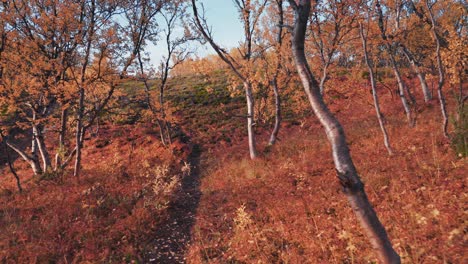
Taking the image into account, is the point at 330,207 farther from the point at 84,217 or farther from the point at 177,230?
the point at 84,217

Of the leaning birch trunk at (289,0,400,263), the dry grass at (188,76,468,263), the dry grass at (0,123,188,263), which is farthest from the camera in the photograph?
the dry grass at (0,123,188,263)

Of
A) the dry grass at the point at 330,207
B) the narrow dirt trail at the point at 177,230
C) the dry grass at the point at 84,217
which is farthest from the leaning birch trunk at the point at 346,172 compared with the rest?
the dry grass at the point at 84,217

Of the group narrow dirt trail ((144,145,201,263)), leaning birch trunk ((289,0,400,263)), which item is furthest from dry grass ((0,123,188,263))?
leaning birch trunk ((289,0,400,263))

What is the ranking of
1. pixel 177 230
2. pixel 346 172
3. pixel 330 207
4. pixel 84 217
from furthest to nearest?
pixel 84 217, pixel 177 230, pixel 330 207, pixel 346 172

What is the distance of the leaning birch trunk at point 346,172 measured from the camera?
279 cm

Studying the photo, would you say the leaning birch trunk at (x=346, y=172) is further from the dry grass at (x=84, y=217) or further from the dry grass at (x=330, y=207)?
the dry grass at (x=84, y=217)

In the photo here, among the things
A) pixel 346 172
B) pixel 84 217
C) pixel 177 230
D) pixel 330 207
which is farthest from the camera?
pixel 84 217

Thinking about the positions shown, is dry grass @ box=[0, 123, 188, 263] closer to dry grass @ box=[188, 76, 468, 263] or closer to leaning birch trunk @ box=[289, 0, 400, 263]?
dry grass @ box=[188, 76, 468, 263]

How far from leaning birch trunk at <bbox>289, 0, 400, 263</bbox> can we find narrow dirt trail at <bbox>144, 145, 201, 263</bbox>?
5.01 metres

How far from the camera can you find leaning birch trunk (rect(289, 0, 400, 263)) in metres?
2.79

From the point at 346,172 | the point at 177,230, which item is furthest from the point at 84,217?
the point at 346,172

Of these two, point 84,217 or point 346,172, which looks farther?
point 84,217

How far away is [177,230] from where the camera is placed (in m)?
8.19

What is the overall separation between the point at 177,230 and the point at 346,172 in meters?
6.73
